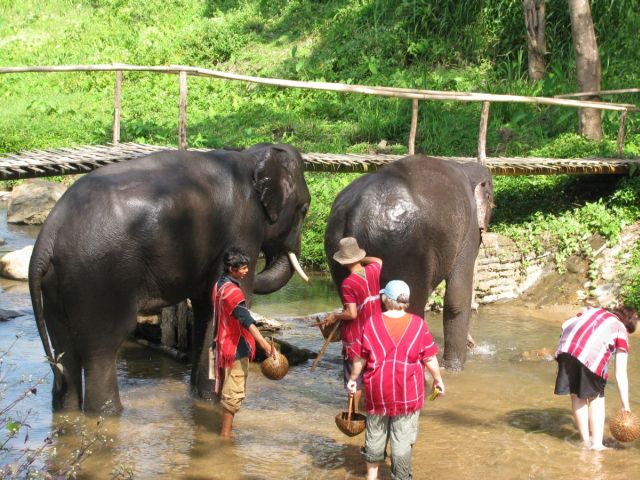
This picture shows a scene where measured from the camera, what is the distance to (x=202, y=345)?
8.12 meters

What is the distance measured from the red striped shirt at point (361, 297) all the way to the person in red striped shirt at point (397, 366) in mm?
960

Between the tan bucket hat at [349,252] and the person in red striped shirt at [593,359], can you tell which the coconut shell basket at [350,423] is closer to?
the tan bucket hat at [349,252]

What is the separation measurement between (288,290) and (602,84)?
24.2 feet

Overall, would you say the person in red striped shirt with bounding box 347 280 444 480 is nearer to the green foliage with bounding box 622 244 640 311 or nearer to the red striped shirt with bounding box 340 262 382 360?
the red striped shirt with bounding box 340 262 382 360

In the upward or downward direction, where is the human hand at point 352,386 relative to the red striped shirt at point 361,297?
downward

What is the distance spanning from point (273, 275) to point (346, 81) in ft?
37.4

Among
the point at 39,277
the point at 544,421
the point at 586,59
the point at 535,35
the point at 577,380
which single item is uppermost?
the point at 535,35

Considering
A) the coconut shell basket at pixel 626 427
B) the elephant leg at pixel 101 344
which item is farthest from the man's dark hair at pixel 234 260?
the coconut shell basket at pixel 626 427

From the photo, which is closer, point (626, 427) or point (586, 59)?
point (626, 427)

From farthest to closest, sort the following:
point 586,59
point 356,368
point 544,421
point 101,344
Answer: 1. point 586,59
2. point 544,421
3. point 101,344
4. point 356,368

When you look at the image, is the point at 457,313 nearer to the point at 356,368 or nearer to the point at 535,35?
the point at 356,368

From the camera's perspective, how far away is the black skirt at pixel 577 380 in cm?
691

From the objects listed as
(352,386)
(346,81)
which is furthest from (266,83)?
(346,81)

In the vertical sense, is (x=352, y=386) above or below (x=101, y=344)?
above
